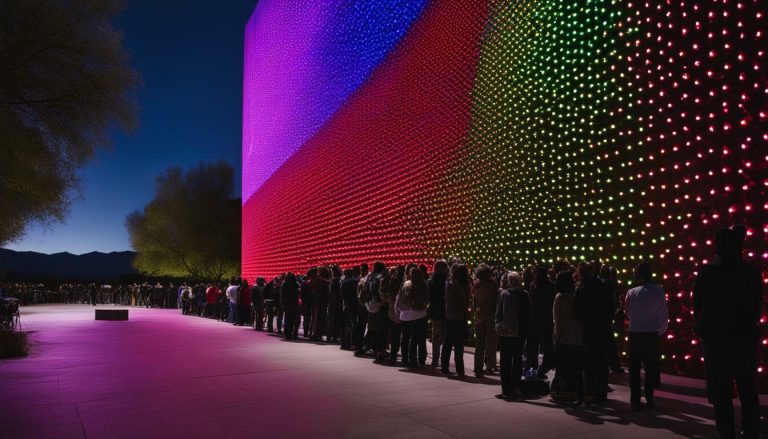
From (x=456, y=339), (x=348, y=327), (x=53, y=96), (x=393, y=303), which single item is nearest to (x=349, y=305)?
(x=348, y=327)

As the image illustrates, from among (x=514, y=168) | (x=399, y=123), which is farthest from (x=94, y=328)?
(x=514, y=168)

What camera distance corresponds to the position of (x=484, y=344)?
746 cm

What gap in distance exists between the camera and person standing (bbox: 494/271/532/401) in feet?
19.3

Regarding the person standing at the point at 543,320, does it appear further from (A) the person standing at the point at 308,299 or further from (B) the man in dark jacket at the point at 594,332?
(A) the person standing at the point at 308,299

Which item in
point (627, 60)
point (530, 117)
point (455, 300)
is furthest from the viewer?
point (530, 117)

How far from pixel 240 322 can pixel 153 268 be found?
94.3 ft

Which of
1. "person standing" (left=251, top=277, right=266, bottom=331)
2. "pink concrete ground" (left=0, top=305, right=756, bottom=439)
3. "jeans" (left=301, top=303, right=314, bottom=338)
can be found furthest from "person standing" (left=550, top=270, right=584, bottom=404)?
"person standing" (left=251, top=277, right=266, bottom=331)

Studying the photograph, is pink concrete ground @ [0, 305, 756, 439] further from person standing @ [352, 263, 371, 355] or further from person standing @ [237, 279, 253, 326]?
person standing @ [237, 279, 253, 326]

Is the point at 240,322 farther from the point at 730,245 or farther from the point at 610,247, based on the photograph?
the point at 730,245

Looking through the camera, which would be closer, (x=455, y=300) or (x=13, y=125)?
(x=455, y=300)

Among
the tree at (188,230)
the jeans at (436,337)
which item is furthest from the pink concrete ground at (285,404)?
the tree at (188,230)

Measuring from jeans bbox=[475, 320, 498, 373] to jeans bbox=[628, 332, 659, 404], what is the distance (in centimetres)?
201

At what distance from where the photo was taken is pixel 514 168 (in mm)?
10680

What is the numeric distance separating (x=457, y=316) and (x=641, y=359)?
2.36 meters
